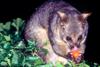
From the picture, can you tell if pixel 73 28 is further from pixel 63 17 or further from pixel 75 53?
pixel 75 53

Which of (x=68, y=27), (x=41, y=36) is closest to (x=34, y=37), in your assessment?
(x=41, y=36)

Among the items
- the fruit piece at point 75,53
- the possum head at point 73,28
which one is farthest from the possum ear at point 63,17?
the fruit piece at point 75,53

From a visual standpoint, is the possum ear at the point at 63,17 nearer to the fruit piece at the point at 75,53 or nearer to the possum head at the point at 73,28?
the possum head at the point at 73,28

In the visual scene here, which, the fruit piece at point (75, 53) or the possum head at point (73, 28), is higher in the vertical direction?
the possum head at point (73, 28)

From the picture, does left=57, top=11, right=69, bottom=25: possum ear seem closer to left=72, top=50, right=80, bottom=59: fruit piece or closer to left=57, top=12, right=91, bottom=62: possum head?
left=57, top=12, right=91, bottom=62: possum head

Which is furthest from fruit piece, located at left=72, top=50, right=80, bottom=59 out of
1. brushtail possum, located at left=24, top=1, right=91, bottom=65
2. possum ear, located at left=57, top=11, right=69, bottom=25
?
possum ear, located at left=57, top=11, right=69, bottom=25

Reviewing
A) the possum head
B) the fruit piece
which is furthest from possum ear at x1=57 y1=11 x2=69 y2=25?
the fruit piece

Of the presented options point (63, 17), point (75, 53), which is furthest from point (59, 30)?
point (75, 53)

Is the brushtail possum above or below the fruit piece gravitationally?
above
